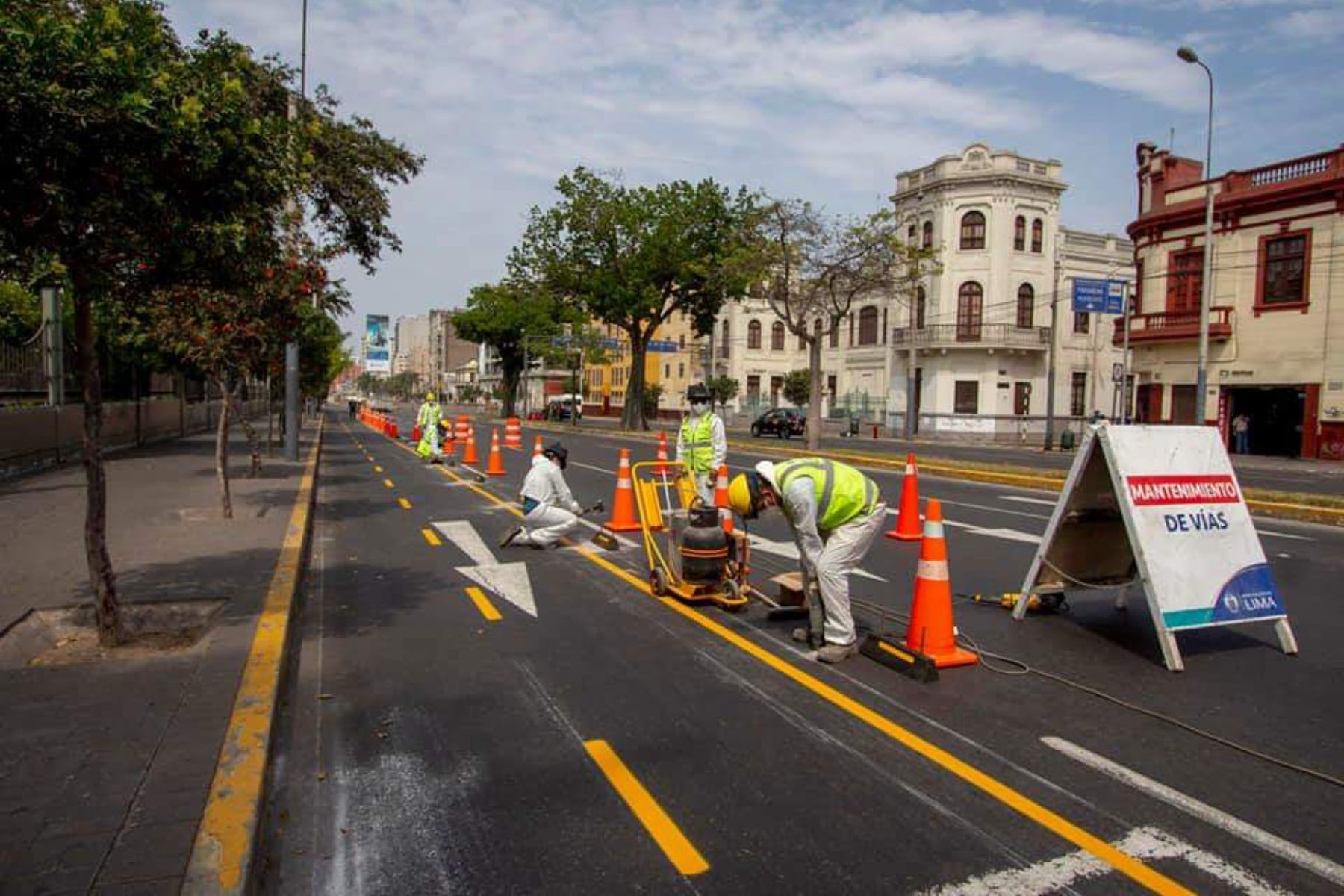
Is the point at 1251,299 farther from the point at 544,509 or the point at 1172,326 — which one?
the point at 544,509

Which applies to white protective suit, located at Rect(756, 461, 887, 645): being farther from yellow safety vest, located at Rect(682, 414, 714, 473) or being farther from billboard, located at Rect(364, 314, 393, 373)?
billboard, located at Rect(364, 314, 393, 373)

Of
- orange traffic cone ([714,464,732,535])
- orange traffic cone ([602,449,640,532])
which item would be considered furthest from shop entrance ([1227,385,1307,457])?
orange traffic cone ([714,464,732,535])

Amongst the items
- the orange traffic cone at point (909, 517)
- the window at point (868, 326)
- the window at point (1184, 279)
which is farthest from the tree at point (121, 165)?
the window at point (868, 326)

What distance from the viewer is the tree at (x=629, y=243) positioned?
39625 mm

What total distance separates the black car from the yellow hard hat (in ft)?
133

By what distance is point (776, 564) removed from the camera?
30.6 ft

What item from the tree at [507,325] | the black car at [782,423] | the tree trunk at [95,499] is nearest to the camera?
the tree trunk at [95,499]

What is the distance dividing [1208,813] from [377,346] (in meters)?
84.6

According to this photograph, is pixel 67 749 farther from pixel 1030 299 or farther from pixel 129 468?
pixel 1030 299

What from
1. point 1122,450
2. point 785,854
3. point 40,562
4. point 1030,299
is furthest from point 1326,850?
point 1030,299

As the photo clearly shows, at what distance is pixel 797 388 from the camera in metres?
63.8

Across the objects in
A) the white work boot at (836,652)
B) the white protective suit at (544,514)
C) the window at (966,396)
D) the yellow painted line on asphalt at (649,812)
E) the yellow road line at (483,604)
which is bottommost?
the yellow road line at (483,604)

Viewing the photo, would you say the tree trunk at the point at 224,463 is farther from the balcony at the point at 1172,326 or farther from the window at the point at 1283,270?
the window at the point at 1283,270

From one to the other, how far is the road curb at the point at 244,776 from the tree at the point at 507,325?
193ft
